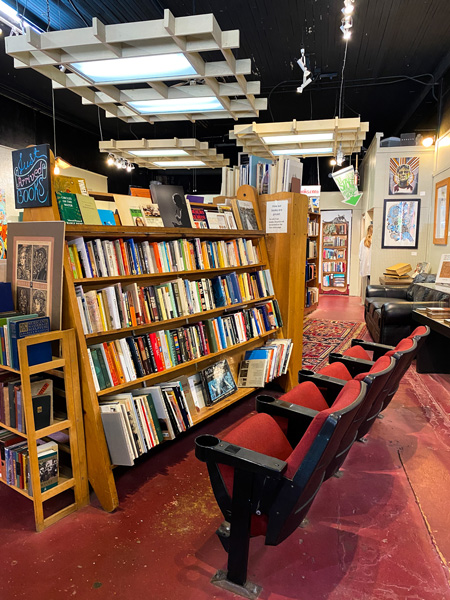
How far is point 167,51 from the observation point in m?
3.70

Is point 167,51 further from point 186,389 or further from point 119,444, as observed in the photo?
point 119,444

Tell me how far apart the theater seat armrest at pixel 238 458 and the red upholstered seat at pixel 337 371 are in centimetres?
111

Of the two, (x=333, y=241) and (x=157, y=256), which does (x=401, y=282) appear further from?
(x=157, y=256)

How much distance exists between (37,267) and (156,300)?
30.5 inches

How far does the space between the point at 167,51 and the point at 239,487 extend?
12.3ft

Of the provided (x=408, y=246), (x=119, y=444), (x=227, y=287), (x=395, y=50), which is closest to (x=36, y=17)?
(x=227, y=287)

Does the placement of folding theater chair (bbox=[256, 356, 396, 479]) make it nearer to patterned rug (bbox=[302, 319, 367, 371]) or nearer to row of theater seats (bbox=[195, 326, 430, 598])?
row of theater seats (bbox=[195, 326, 430, 598])

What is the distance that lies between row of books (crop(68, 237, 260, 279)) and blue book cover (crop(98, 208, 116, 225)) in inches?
4.8

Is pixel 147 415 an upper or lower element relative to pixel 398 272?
lower

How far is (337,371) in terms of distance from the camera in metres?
2.63

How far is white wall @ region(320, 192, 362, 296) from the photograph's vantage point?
12246 mm

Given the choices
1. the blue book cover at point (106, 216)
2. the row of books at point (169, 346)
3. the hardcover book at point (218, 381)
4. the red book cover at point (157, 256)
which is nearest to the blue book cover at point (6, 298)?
the row of books at point (169, 346)

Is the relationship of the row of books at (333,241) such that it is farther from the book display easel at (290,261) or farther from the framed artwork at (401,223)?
the book display easel at (290,261)

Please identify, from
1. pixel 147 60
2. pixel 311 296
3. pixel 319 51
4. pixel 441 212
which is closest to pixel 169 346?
pixel 147 60
